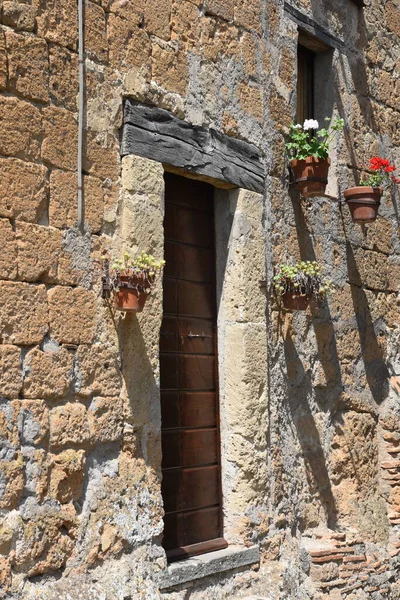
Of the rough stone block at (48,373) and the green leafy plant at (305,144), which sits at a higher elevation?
the green leafy plant at (305,144)

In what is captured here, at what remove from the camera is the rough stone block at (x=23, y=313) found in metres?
4.23

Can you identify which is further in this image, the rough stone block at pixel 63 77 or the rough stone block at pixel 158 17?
the rough stone block at pixel 158 17

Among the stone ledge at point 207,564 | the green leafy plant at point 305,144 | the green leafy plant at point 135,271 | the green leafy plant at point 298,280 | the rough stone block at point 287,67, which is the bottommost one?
the stone ledge at point 207,564

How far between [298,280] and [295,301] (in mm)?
144

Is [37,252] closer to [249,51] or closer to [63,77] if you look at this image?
[63,77]

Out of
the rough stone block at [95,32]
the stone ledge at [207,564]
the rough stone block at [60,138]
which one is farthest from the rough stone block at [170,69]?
the stone ledge at [207,564]

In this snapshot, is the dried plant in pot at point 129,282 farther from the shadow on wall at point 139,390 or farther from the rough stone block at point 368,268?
the rough stone block at point 368,268

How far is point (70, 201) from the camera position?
4.62 m

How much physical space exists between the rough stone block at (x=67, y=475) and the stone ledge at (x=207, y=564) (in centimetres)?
78

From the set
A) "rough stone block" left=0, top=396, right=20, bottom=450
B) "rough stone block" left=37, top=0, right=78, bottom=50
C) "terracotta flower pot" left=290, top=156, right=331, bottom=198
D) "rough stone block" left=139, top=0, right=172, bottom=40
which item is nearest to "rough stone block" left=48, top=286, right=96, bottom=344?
"rough stone block" left=0, top=396, right=20, bottom=450

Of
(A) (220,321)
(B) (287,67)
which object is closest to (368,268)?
(B) (287,67)

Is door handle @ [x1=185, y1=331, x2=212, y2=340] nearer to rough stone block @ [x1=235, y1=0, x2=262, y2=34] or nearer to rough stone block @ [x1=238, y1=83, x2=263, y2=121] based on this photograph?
rough stone block @ [x1=238, y1=83, x2=263, y2=121]

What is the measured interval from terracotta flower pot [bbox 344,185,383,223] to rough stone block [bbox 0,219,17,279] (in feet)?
10.6

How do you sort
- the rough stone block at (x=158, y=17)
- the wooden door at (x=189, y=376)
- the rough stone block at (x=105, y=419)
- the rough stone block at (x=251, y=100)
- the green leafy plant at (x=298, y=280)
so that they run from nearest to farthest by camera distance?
the rough stone block at (x=105, y=419), the rough stone block at (x=158, y=17), the wooden door at (x=189, y=376), the rough stone block at (x=251, y=100), the green leafy plant at (x=298, y=280)
